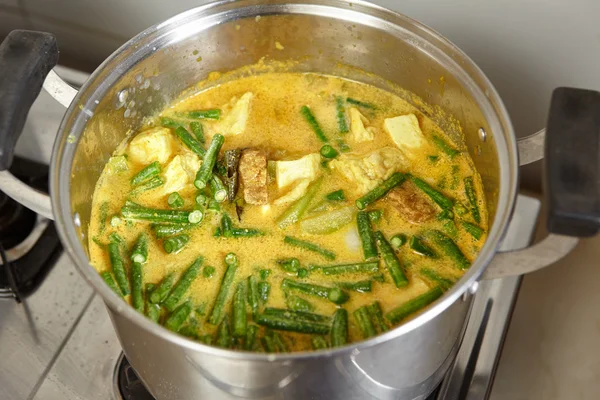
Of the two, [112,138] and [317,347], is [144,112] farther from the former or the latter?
[317,347]

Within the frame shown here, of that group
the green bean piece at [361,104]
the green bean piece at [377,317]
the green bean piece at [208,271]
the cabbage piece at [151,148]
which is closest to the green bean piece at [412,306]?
the green bean piece at [377,317]

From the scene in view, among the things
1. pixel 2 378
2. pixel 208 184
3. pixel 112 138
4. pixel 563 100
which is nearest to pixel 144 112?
pixel 112 138

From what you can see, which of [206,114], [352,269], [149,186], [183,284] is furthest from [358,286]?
[206,114]

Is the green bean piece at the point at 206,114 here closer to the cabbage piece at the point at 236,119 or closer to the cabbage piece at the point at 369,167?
the cabbage piece at the point at 236,119

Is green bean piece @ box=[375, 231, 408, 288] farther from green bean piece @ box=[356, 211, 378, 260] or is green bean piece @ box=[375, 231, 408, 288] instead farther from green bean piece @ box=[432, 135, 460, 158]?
green bean piece @ box=[432, 135, 460, 158]

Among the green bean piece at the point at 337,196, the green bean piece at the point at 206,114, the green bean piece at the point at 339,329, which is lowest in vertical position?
the green bean piece at the point at 339,329

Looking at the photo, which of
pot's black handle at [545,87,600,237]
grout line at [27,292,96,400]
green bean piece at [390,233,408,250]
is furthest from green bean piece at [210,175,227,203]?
pot's black handle at [545,87,600,237]
